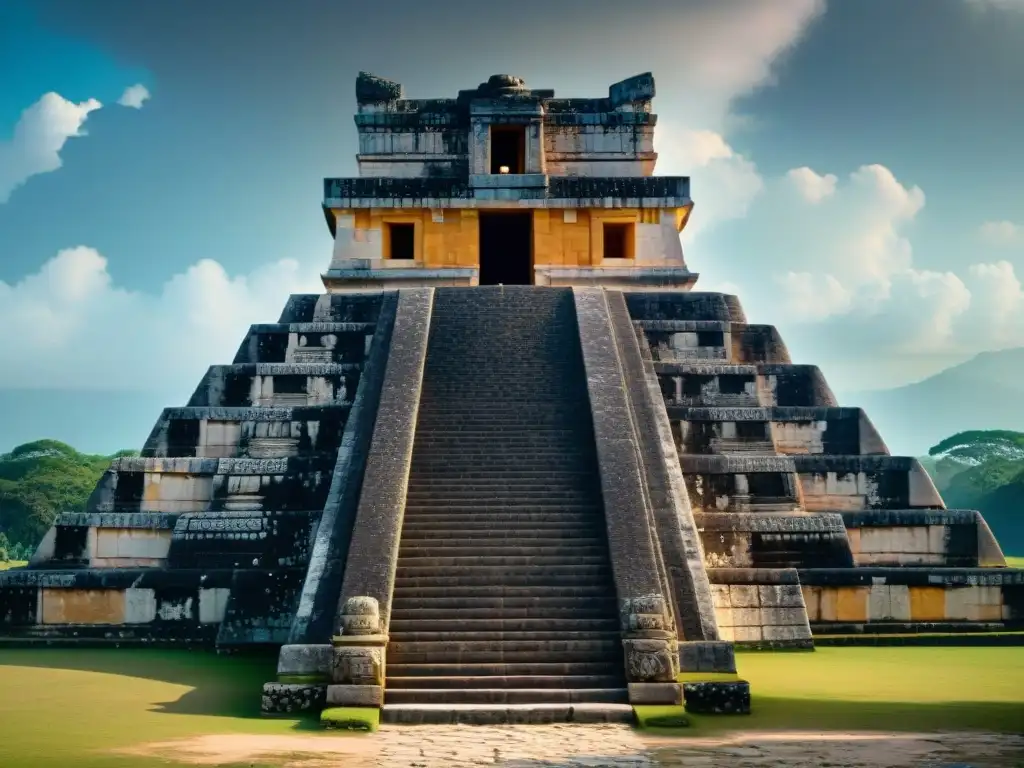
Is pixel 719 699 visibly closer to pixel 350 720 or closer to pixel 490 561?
pixel 490 561

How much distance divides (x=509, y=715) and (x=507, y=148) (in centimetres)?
1509

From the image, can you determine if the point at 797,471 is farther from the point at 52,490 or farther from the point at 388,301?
the point at 52,490

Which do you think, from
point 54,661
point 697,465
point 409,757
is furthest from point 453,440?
point 409,757

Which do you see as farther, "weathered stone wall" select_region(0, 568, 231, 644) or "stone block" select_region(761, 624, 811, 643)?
"weathered stone wall" select_region(0, 568, 231, 644)

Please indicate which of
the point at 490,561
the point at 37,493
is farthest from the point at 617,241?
the point at 37,493

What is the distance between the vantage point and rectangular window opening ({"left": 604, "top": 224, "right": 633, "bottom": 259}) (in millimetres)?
21047

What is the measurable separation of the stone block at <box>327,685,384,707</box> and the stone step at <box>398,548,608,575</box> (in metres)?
1.93

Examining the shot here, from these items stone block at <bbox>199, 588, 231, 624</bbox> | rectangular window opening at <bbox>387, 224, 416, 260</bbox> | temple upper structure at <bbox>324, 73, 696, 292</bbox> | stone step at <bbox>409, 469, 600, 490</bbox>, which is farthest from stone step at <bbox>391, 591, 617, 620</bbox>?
rectangular window opening at <bbox>387, 224, 416, 260</bbox>

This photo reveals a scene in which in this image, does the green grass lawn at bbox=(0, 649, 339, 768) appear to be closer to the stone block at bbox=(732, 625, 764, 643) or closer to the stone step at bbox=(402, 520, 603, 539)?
the stone step at bbox=(402, 520, 603, 539)

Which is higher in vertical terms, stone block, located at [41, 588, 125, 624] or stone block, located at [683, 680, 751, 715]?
stone block, located at [41, 588, 125, 624]

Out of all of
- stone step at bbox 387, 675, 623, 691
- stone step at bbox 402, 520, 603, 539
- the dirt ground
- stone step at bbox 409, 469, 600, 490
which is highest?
stone step at bbox 409, 469, 600, 490

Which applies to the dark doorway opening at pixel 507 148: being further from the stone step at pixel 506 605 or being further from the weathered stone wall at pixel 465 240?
the stone step at pixel 506 605

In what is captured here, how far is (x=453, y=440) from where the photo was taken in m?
13.6

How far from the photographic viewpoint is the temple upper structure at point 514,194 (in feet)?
67.6
